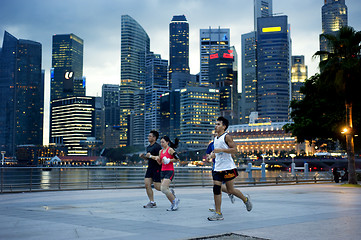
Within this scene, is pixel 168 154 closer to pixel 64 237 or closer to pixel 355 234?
pixel 64 237

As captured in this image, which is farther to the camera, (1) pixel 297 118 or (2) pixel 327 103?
(1) pixel 297 118

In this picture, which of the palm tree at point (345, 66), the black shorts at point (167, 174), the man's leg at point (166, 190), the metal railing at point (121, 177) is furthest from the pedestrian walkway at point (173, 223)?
the palm tree at point (345, 66)

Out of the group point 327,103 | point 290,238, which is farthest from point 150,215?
point 327,103

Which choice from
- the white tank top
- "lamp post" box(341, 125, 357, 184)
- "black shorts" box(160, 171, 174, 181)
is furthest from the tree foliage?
the white tank top

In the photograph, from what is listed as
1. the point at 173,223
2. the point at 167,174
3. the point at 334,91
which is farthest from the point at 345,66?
the point at 173,223

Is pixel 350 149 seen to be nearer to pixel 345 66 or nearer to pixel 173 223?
pixel 345 66

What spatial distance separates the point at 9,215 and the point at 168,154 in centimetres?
404

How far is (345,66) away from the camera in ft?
74.2

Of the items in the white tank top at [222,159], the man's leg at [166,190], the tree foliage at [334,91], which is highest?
the tree foliage at [334,91]

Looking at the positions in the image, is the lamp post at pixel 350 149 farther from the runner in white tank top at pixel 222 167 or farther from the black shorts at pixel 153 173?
the runner in white tank top at pixel 222 167

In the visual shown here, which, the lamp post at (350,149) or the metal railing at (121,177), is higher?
the lamp post at (350,149)

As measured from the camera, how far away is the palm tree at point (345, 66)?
2261 cm

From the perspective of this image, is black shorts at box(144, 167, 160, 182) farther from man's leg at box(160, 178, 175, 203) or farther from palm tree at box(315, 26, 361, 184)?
palm tree at box(315, 26, 361, 184)

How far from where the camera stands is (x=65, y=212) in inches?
392
